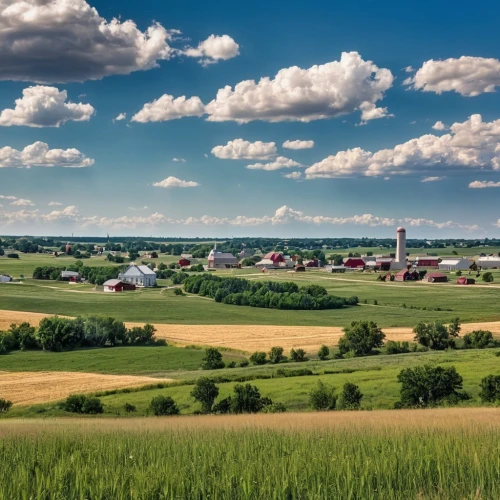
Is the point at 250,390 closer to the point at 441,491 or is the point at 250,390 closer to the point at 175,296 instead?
the point at 441,491

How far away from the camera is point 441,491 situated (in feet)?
25.5

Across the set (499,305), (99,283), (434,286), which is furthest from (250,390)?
(99,283)

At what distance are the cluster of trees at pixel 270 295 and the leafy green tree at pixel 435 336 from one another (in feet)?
130

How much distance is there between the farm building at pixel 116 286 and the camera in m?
131

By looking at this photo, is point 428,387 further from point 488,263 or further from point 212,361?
point 488,263

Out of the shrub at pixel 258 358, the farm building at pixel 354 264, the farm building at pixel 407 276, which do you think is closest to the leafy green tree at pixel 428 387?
the shrub at pixel 258 358

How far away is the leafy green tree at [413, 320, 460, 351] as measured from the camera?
6475cm

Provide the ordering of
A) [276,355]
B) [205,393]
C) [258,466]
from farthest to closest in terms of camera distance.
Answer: [276,355] → [205,393] → [258,466]

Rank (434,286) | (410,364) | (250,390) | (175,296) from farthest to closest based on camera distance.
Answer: (434,286), (175,296), (410,364), (250,390)

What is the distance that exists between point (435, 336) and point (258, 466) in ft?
197

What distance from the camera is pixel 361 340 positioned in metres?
62.2

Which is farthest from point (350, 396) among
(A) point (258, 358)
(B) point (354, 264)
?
(B) point (354, 264)

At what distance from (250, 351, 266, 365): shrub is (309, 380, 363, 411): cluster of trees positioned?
22.5 meters

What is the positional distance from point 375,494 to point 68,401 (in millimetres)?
31824
